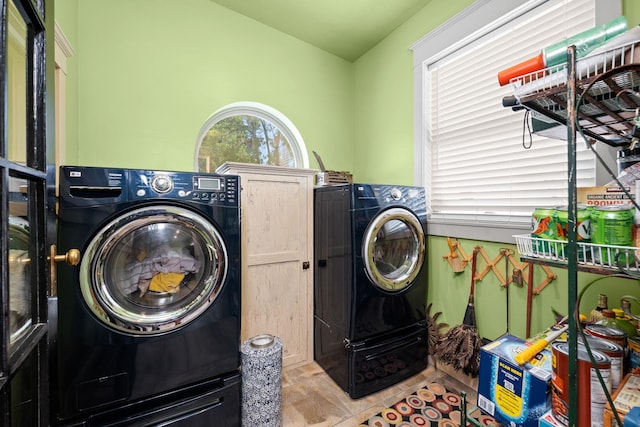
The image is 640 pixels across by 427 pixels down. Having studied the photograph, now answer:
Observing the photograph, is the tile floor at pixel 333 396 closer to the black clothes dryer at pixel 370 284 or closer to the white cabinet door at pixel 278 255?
the black clothes dryer at pixel 370 284

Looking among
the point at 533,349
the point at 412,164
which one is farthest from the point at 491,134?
the point at 533,349

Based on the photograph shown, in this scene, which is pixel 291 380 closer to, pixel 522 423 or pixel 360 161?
pixel 522 423

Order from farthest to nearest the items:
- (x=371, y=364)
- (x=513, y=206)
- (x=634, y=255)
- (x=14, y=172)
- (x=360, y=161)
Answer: (x=360, y=161), (x=371, y=364), (x=513, y=206), (x=634, y=255), (x=14, y=172)

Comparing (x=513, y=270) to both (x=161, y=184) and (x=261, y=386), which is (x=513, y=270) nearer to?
(x=261, y=386)

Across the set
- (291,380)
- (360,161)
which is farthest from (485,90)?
(291,380)

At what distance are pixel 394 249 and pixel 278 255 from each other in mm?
876

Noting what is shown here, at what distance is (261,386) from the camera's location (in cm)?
146

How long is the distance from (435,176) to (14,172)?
2256 mm

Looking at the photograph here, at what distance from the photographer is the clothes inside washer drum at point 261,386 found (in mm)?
1454

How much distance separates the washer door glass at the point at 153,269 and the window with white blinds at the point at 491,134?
1.69m

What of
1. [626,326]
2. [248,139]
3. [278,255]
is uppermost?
A: [248,139]

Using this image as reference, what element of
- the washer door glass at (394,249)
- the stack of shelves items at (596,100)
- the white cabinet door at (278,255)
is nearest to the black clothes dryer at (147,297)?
the white cabinet door at (278,255)

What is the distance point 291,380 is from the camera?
199 centimetres

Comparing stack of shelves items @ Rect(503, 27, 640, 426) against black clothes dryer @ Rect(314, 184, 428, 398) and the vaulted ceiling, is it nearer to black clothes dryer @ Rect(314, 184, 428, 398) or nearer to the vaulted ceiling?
black clothes dryer @ Rect(314, 184, 428, 398)
